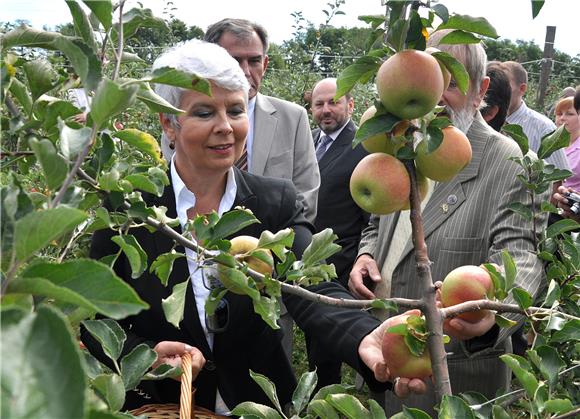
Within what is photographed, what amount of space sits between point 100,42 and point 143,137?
12cm

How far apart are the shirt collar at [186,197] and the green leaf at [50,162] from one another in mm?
1151

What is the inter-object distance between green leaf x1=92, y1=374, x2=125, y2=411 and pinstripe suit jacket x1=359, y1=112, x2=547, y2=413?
4.12ft

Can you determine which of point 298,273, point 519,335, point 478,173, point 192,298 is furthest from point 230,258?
point 519,335

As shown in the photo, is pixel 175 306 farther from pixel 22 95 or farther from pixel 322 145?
pixel 322 145

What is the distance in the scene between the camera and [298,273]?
983 mm

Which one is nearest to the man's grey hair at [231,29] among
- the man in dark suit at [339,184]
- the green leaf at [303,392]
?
the man in dark suit at [339,184]

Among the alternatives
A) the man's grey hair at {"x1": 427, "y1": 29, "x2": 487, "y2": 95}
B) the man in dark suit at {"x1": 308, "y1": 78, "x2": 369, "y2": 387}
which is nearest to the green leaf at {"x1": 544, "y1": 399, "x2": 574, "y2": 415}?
the man's grey hair at {"x1": 427, "y1": 29, "x2": 487, "y2": 95}

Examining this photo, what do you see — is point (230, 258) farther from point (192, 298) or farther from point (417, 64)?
point (192, 298)

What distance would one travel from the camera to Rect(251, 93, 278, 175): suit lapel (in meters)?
2.79

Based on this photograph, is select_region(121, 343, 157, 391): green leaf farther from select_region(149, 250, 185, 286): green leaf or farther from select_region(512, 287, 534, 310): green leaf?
select_region(512, 287, 534, 310): green leaf

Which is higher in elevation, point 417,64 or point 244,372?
point 417,64

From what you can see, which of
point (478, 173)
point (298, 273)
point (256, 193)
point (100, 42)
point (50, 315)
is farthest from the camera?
point (478, 173)

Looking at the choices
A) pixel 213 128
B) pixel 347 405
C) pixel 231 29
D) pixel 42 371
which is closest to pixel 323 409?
pixel 347 405

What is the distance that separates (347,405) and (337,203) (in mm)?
2472
